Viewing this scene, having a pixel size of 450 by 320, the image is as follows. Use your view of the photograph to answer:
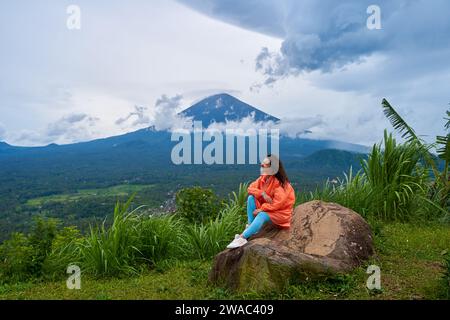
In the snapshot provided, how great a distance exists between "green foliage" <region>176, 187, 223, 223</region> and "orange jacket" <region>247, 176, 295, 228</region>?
3.06m

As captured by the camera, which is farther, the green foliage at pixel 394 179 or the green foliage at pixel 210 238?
the green foliage at pixel 394 179

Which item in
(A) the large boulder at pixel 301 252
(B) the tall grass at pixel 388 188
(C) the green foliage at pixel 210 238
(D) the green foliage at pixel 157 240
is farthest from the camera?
(B) the tall grass at pixel 388 188

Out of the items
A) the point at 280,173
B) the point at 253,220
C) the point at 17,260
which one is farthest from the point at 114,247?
the point at 280,173

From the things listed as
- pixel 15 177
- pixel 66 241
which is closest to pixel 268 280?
pixel 66 241

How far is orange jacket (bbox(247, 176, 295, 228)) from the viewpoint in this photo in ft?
24.0

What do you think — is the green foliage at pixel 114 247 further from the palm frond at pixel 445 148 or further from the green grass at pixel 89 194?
the green grass at pixel 89 194

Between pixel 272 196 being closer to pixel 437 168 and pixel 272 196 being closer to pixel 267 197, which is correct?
pixel 267 197

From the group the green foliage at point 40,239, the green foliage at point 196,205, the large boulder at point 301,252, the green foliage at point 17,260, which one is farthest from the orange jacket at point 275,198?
the green foliage at point 17,260

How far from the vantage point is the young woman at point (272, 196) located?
7301 millimetres

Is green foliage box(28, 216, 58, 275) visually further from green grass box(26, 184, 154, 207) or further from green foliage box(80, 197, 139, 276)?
green grass box(26, 184, 154, 207)

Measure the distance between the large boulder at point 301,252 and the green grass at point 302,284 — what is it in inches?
5.7

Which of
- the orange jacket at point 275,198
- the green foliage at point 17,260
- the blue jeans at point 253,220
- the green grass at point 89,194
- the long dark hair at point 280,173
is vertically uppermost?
the long dark hair at point 280,173

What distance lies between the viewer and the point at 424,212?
11.4 m
